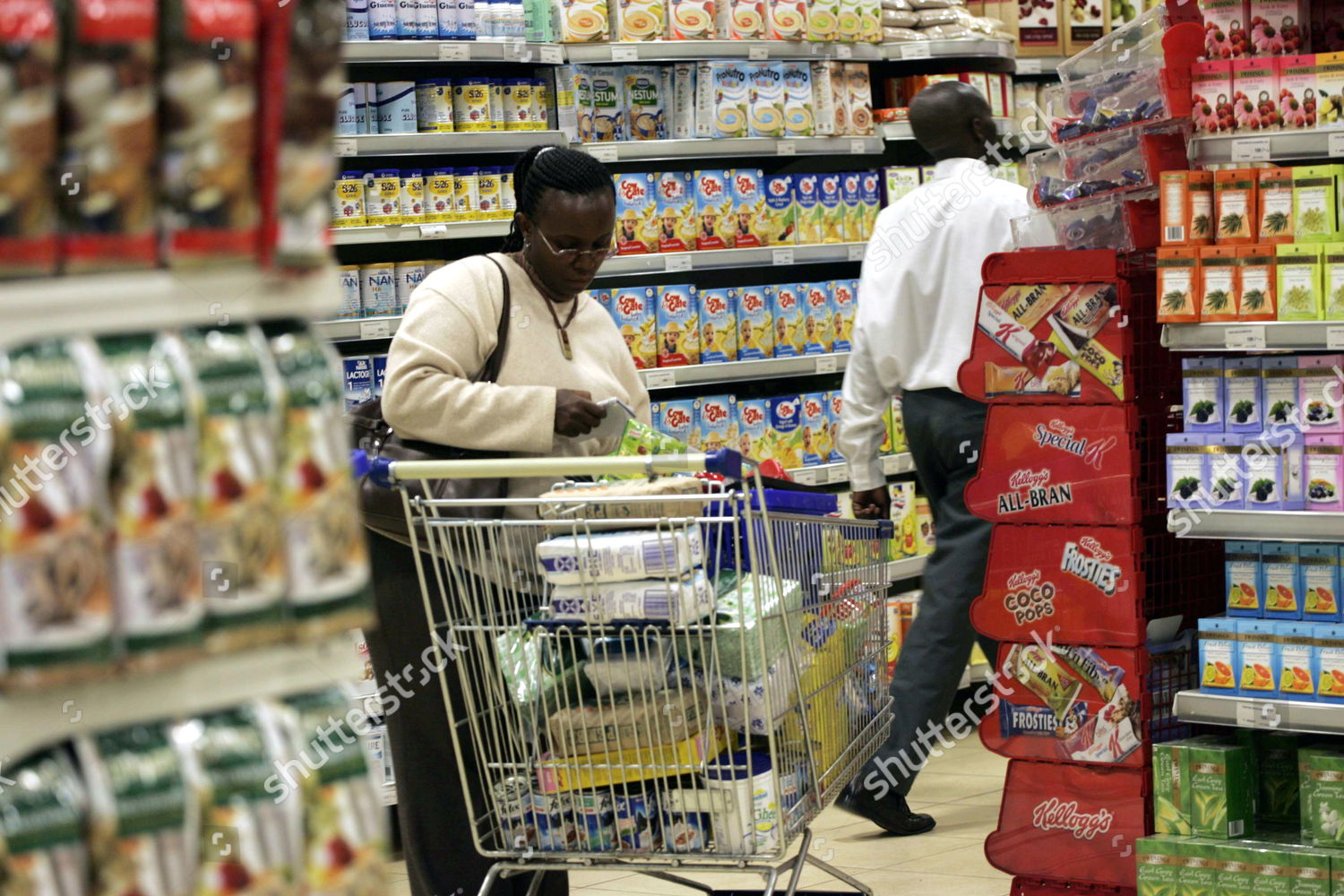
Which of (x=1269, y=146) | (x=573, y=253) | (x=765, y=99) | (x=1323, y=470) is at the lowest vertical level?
(x=1323, y=470)

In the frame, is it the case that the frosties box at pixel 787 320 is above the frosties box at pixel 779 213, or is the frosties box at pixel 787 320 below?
below

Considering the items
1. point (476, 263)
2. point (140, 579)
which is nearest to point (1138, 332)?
point (476, 263)

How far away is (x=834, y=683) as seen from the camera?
2.84 meters

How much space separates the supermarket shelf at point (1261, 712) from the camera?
308 cm

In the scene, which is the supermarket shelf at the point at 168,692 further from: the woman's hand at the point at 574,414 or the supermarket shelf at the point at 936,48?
the supermarket shelf at the point at 936,48

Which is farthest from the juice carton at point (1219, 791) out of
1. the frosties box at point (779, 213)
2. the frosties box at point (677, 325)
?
the frosties box at point (779, 213)

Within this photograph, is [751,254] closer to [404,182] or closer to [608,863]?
[404,182]

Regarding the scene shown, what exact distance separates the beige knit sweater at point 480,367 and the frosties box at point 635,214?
6.80 feet

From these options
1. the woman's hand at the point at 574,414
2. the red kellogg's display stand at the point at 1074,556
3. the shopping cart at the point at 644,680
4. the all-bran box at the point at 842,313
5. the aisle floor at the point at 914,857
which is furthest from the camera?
the all-bran box at the point at 842,313

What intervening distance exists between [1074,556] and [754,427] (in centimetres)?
219

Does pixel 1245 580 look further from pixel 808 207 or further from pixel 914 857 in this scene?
pixel 808 207

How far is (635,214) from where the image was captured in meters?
5.25

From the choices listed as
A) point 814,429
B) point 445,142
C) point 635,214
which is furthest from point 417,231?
point 814,429

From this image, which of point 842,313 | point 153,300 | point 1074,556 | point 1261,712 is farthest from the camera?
point 842,313
